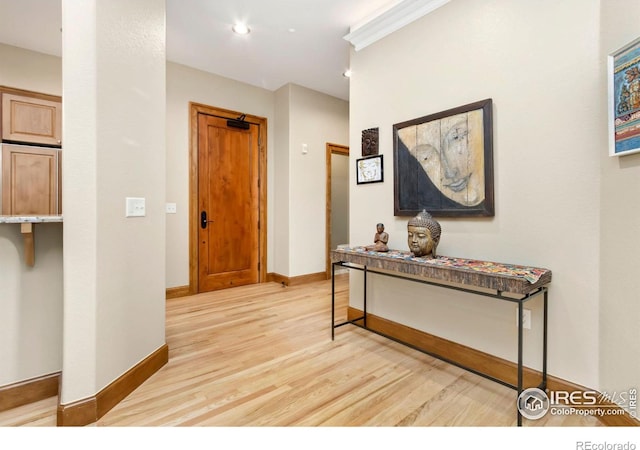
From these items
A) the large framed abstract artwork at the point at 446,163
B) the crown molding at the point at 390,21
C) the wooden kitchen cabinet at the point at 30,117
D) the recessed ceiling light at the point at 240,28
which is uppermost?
the recessed ceiling light at the point at 240,28

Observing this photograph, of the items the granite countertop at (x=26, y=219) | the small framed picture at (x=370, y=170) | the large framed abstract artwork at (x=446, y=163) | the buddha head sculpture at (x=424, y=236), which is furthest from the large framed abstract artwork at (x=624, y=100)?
the granite countertop at (x=26, y=219)

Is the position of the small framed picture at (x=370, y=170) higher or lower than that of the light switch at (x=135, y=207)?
higher

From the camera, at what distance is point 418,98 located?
2422 millimetres

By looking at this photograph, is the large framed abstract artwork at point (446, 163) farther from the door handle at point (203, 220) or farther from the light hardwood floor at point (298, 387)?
the door handle at point (203, 220)

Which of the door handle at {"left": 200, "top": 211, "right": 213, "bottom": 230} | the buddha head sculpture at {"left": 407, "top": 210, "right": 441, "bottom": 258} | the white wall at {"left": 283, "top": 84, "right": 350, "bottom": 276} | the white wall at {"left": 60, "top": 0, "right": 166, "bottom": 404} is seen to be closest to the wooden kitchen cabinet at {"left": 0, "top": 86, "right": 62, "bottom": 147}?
the door handle at {"left": 200, "top": 211, "right": 213, "bottom": 230}

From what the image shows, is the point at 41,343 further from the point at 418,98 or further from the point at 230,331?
the point at 418,98

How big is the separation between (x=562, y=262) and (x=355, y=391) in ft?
4.70

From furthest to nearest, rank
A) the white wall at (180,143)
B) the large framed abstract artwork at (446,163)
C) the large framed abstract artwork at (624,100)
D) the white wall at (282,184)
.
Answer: the white wall at (282,184) → the white wall at (180,143) → the large framed abstract artwork at (446,163) → the large framed abstract artwork at (624,100)

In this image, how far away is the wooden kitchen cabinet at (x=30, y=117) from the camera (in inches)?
124

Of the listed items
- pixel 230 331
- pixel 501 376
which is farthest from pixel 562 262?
pixel 230 331

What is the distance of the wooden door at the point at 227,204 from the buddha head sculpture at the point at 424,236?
9.64 feet

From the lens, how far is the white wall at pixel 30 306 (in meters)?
1.62

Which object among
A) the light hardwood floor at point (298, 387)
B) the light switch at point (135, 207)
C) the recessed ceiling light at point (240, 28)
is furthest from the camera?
the recessed ceiling light at point (240, 28)

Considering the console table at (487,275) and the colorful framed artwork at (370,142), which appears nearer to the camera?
the console table at (487,275)
